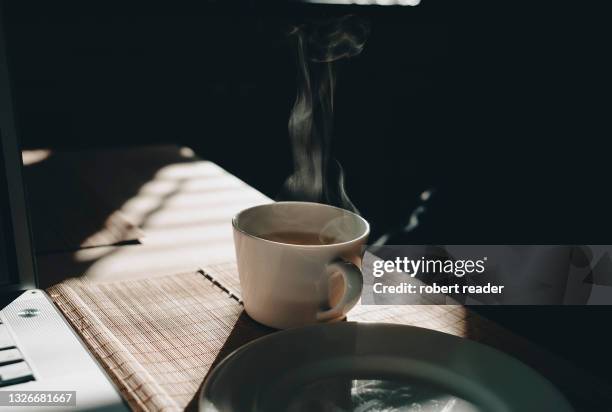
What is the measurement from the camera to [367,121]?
282 cm

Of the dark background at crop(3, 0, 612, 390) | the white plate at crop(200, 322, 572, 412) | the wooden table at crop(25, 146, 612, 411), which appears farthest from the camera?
the dark background at crop(3, 0, 612, 390)

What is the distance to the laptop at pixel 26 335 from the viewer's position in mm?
342

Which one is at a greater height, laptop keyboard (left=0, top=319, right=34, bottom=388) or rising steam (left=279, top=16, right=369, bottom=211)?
rising steam (left=279, top=16, right=369, bottom=211)

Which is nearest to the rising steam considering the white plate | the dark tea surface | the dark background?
the dark tea surface

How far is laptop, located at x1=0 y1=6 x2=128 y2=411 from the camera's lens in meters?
0.34

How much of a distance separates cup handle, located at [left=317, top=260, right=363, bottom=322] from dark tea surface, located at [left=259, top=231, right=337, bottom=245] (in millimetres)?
66

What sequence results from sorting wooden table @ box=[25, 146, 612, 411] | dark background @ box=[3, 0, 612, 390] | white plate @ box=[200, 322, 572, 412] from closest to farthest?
1. white plate @ box=[200, 322, 572, 412]
2. wooden table @ box=[25, 146, 612, 411]
3. dark background @ box=[3, 0, 612, 390]

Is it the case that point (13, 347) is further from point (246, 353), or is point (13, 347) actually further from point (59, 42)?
point (59, 42)

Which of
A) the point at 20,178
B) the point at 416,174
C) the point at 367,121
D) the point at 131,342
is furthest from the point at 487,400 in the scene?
the point at 367,121

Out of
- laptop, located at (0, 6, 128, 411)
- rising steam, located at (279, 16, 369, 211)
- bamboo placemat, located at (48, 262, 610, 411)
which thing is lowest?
bamboo placemat, located at (48, 262, 610, 411)

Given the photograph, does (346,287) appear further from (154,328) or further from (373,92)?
(373,92)

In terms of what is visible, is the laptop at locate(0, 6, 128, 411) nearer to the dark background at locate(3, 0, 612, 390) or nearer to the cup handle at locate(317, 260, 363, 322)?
the cup handle at locate(317, 260, 363, 322)

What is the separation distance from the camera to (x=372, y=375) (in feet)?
1.25

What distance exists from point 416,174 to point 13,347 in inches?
93.2
